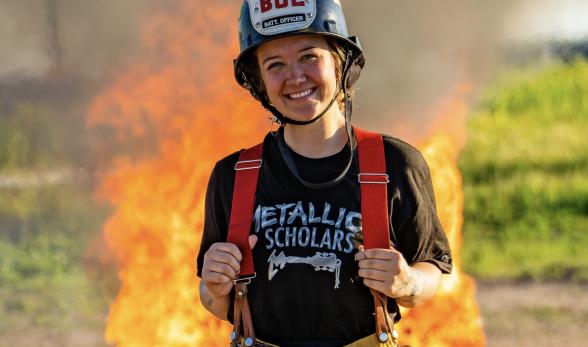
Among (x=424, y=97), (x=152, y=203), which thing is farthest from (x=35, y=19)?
(x=424, y=97)

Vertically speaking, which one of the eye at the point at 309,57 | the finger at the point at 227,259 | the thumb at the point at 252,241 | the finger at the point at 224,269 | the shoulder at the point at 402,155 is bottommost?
the finger at the point at 224,269

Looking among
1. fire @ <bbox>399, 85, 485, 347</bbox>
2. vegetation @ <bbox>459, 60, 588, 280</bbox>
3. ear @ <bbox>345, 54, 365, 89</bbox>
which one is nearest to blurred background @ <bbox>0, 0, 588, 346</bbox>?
vegetation @ <bbox>459, 60, 588, 280</bbox>

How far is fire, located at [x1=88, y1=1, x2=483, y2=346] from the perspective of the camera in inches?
186

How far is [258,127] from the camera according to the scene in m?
5.19

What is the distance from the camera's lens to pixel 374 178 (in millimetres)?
3225

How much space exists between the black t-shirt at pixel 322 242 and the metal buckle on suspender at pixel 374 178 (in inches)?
1.3

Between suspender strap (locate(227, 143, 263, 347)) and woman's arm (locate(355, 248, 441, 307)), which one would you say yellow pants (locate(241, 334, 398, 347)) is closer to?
woman's arm (locate(355, 248, 441, 307))

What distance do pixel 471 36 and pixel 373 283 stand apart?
3776mm

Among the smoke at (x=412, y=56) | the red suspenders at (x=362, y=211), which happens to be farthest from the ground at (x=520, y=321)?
the red suspenders at (x=362, y=211)

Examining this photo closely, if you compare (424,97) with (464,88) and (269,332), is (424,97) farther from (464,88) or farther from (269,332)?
(269,332)

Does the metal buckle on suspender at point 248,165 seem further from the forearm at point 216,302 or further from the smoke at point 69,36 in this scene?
the smoke at point 69,36

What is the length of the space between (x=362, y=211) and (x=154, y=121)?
257cm

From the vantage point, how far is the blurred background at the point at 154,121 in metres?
5.29

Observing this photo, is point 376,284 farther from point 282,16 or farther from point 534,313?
point 534,313
